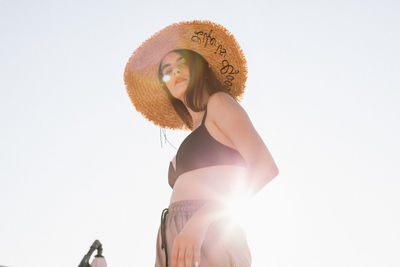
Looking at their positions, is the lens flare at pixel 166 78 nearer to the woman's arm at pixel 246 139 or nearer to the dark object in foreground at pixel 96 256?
the woman's arm at pixel 246 139

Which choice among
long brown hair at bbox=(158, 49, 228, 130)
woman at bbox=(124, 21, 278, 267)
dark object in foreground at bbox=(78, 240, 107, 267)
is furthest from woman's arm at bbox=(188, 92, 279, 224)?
dark object in foreground at bbox=(78, 240, 107, 267)

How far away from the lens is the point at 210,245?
6.06 ft

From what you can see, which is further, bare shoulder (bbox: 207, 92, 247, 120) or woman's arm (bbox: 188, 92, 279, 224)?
bare shoulder (bbox: 207, 92, 247, 120)

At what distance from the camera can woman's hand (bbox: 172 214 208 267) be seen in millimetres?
1600

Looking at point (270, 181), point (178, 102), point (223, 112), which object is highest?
point (178, 102)

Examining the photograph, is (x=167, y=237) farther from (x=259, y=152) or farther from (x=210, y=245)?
(x=259, y=152)

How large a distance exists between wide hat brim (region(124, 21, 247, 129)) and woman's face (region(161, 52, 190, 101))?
21cm

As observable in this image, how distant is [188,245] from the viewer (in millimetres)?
1617

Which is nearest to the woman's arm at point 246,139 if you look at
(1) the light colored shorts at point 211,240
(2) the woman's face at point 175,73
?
(1) the light colored shorts at point 211,240

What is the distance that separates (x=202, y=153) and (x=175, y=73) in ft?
2.41

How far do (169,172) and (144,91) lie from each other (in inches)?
38.8

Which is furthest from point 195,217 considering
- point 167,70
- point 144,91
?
point 144,91

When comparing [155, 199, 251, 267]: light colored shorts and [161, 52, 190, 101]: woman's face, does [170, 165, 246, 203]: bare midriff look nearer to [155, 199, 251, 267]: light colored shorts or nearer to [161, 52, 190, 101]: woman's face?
[155, 199, 251, 267]: light colored shorts

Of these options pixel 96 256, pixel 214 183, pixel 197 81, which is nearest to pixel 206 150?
pixel 214 183
